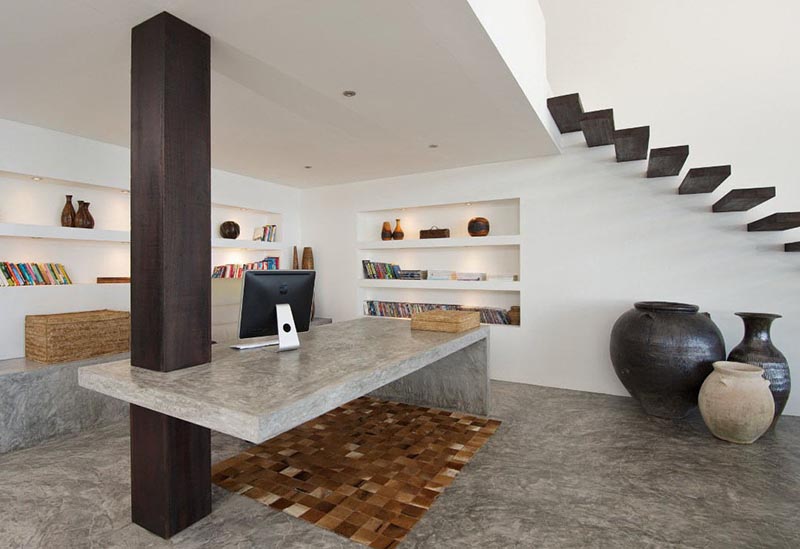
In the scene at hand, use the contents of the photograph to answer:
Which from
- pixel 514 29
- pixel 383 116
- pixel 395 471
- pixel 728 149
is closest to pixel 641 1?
pixel 728 149

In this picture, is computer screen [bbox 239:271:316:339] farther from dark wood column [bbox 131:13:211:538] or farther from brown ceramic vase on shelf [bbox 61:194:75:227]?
brown ceramic vase on shelf [bbox 61:194:75:227]

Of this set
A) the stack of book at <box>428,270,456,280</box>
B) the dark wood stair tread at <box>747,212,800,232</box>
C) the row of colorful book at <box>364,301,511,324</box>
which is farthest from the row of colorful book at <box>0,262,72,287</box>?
the dark wood stair tread at <box>747,212,800,232</box>

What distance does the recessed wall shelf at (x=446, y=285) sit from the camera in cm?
445

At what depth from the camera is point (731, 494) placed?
219 cm

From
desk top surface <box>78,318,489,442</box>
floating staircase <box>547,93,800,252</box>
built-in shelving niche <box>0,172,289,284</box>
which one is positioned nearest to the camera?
desk top surface <box>78,318,489,442</box>

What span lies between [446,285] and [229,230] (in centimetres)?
258

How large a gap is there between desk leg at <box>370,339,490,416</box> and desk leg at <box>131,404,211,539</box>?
1.91 metres

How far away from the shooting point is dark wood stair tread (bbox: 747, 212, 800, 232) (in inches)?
116

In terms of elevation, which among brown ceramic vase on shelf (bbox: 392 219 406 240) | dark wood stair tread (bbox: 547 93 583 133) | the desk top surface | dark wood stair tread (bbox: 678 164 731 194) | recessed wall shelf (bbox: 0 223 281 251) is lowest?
the desk top surface

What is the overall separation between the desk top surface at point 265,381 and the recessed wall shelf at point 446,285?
2040mm

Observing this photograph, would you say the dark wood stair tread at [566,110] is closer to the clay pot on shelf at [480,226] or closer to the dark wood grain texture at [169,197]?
the clay pot on shelf at [480,226]

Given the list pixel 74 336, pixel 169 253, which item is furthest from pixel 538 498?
pixel 74 336

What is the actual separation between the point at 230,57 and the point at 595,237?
10.9 ft

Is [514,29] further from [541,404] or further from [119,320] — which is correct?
[119,320]
